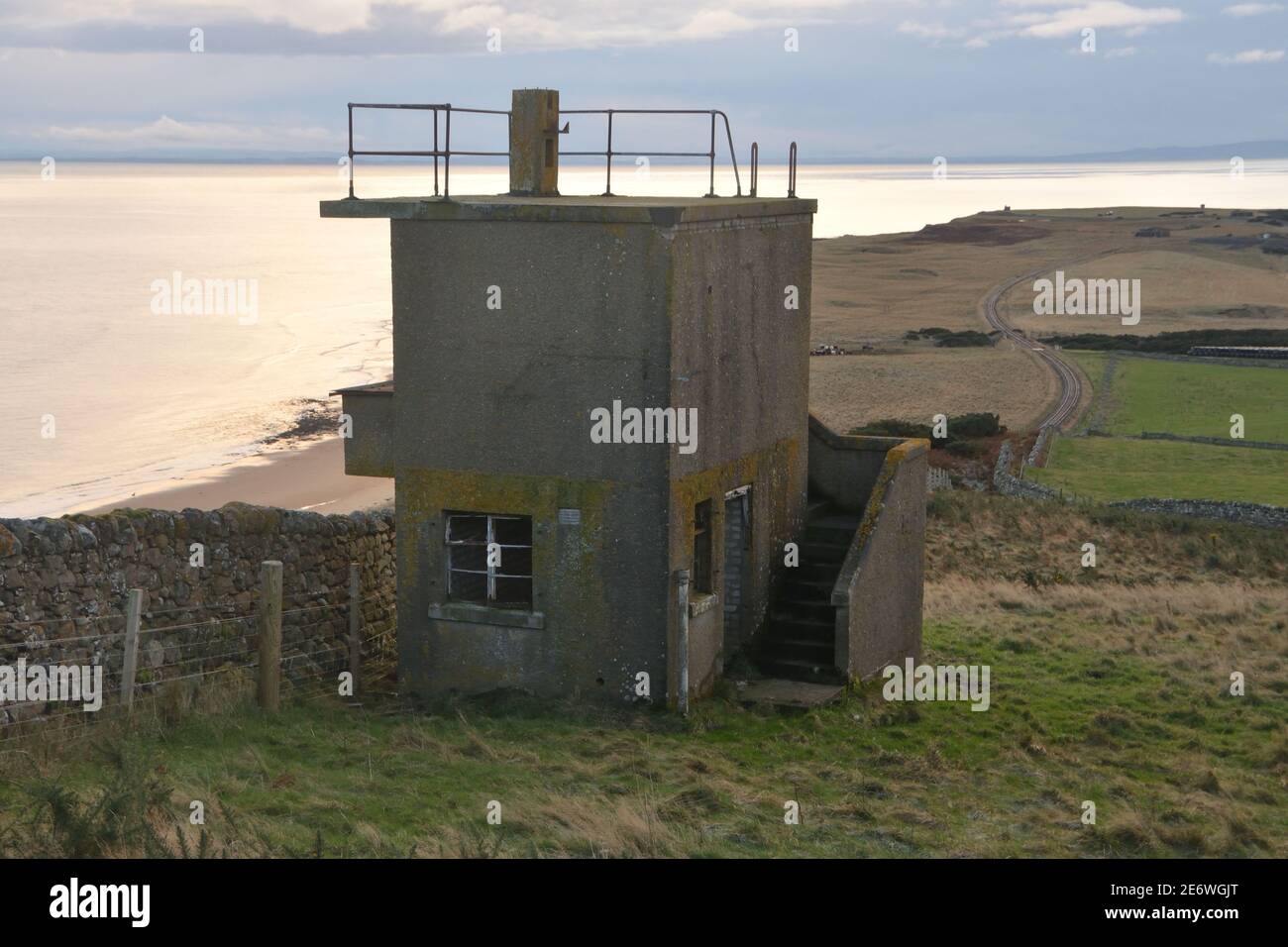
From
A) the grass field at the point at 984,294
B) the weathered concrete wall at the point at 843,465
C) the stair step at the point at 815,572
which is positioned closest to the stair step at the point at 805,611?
the stair step at the point at 815,572

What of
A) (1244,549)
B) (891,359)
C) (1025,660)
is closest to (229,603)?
(1025,660)

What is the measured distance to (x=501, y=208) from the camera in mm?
13008

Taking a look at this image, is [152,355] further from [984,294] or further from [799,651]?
[984,294]

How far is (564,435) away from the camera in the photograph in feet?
43.1

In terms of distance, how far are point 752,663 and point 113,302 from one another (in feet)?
262

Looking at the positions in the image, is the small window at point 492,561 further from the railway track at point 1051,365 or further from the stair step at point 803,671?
the railway track at point 1051,365

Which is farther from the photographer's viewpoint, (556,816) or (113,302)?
(113,302)

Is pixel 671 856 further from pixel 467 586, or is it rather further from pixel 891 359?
pixel 891 359

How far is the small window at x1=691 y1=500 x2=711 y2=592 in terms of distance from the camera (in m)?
13.9

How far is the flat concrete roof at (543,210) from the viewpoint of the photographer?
41.8ft

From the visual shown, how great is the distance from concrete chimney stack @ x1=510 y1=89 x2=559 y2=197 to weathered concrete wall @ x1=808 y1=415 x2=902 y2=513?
13.7 feet

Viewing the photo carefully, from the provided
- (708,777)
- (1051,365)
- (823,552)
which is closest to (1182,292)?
(1051,365)

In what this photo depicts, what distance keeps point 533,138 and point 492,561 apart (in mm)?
4367

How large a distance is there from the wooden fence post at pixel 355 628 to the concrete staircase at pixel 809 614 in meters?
3.93
